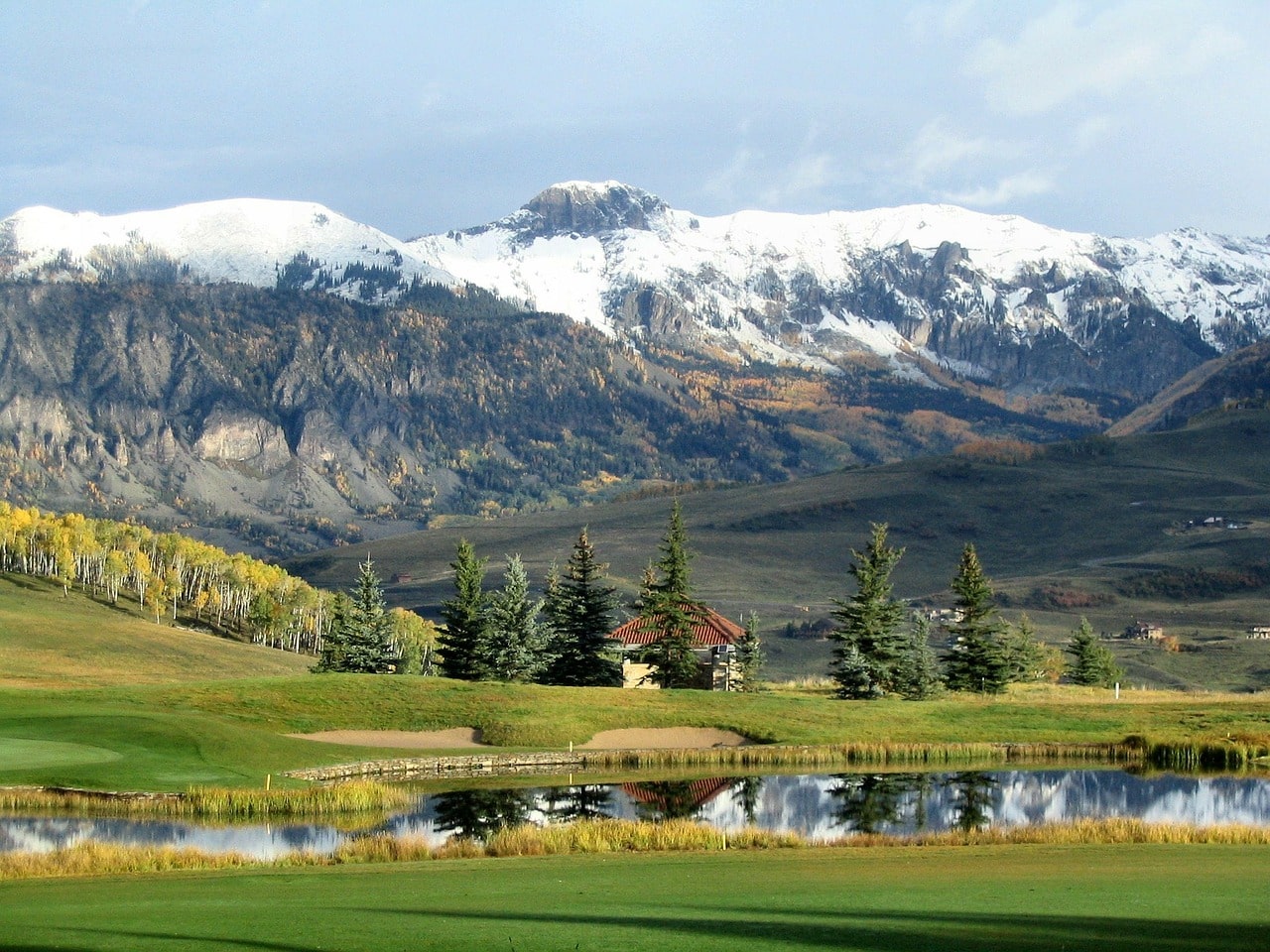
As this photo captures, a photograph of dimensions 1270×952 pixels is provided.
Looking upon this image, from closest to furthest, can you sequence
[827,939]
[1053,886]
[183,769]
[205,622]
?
[827,939]
[1053,886]
[183,769]
[205,622]

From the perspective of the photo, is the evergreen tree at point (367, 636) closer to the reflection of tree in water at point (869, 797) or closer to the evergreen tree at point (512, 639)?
the evergreen tree at point (512, 639)

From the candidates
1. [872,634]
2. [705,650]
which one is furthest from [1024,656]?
[872,634]

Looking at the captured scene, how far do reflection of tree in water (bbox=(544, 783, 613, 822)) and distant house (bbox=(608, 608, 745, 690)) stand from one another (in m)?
35.0

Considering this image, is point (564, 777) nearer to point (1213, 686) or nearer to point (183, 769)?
point (183, 769)

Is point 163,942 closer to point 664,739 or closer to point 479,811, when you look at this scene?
point 479,811

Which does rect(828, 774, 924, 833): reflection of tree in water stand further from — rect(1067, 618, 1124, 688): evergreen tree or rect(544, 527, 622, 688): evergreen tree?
rect(1067, 618, 1124, 688): evergreen tree

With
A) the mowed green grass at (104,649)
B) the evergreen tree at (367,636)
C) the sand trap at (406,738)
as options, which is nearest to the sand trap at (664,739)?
the sand trap at (406,738)

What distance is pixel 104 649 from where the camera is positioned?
424ft

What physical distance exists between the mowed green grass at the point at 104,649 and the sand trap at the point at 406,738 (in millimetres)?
43144

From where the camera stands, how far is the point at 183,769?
4900cm

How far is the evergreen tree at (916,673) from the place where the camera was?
8494 centimetres

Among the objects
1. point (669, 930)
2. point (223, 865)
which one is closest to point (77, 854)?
point (223, 865)

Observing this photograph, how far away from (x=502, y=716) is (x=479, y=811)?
802 inches

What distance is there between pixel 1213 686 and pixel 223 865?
132 meters
